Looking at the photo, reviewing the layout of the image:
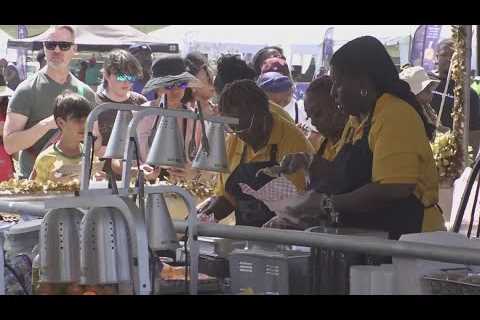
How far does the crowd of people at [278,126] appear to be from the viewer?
3.10m

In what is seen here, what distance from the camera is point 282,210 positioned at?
3.43 m

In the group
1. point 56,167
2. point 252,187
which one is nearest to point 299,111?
point 252,187

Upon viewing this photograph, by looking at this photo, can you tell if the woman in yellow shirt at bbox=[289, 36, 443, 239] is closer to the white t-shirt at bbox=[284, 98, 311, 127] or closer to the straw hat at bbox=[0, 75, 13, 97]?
the white t-shirt at bbox=[284, 98, 311, 127]

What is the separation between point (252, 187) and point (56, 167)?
4.69 feet

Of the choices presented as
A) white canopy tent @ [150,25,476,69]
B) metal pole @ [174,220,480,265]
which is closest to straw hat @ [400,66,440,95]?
white canopy tent @ [150,25,476,69]

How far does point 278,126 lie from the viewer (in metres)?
4.07

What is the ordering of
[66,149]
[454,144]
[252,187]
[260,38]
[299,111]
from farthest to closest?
[454,144]
[260,38]
[66,149]
[299,111]
[252,187]

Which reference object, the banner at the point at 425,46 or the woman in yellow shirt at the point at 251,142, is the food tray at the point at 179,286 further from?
the banner at the point at 425,46

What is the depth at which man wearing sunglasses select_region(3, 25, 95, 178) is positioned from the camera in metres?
5.19

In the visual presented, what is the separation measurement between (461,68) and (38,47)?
231 centimetres

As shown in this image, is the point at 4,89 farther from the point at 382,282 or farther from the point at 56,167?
the point at 382,282

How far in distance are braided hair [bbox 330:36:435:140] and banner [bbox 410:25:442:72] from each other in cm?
206

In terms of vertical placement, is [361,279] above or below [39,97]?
below

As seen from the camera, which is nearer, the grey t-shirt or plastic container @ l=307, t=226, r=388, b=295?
plastic container @ l=307, t=226, r=388, b=295
